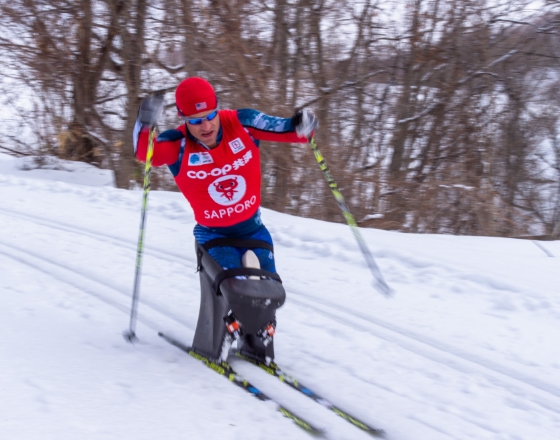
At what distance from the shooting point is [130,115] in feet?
37.8

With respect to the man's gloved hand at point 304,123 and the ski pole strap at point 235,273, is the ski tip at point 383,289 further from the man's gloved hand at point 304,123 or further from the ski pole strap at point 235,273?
the man's gloved hand at point 304,123

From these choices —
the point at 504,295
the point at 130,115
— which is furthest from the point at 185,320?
the point at 130,115

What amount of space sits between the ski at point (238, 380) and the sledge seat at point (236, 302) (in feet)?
0.14

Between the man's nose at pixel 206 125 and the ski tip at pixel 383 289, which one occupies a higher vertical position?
the man's nose at pixel 206 125

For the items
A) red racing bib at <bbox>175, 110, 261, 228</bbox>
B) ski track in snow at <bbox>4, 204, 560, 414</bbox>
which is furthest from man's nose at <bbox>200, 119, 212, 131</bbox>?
ski track in snow at <bbox>4, 204, 560, 414</bbox>

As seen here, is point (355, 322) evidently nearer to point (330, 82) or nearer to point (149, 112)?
point (149, 112)

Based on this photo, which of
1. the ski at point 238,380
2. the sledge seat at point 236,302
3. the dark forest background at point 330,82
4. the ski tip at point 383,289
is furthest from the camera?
the dark forest background at point 330,82

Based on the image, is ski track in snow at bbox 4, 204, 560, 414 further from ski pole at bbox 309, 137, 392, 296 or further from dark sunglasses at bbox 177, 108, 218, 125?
dark sunglasses at bbox 177, 108, 218, 125

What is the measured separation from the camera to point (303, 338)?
401cm

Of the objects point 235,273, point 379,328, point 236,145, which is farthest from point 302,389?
point 236,145

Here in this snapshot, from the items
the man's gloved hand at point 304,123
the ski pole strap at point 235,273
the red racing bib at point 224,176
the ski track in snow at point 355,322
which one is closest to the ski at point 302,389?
the ski track in snow at point 355,322

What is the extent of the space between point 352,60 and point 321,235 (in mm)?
6384

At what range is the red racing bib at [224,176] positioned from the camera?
3455 millimetres

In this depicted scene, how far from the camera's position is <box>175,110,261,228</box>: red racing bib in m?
3.46
